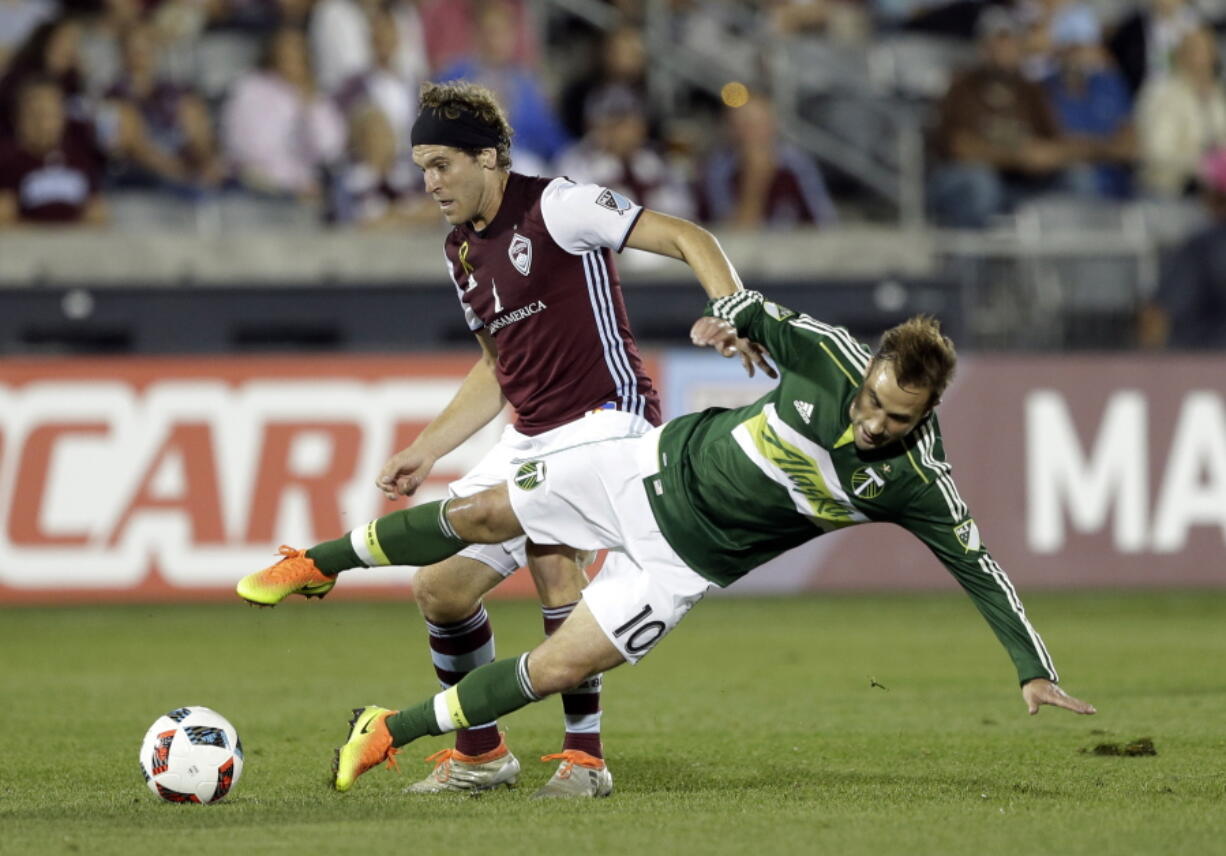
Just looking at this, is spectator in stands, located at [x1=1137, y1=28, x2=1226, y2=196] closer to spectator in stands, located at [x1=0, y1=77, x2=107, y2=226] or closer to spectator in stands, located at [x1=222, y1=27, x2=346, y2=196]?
spectator in stands, located at [x1=222, y1=27, x2=346, y2=196]

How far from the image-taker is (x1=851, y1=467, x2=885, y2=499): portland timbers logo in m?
6.31

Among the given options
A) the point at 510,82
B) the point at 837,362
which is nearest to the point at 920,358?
the point at 837,362

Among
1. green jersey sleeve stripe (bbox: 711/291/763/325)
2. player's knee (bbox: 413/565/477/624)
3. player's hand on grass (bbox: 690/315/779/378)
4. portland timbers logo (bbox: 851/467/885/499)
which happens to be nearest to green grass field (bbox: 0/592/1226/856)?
player's knee (bbox: 413/565/477/624)

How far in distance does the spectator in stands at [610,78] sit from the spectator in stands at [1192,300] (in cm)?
425

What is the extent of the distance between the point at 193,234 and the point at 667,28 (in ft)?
16.3

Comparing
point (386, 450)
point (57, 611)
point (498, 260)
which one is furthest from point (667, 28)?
point (498, 260)

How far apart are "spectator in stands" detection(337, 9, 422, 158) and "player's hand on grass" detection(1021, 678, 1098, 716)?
10062 mm

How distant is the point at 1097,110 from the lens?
1716 centimetres

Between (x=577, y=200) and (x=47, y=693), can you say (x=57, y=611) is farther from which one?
(x=577, y=200)

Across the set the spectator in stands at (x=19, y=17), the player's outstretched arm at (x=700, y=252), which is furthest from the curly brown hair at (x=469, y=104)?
the spectator in stands at (x=19, y=17)

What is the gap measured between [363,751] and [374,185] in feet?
29.2

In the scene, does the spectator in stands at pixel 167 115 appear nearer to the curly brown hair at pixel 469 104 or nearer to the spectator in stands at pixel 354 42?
the spectator in stands at pixel 354 42

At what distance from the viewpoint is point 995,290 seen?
48.2 ft

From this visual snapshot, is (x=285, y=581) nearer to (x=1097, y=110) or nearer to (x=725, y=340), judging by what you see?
(x=725, y=340)
